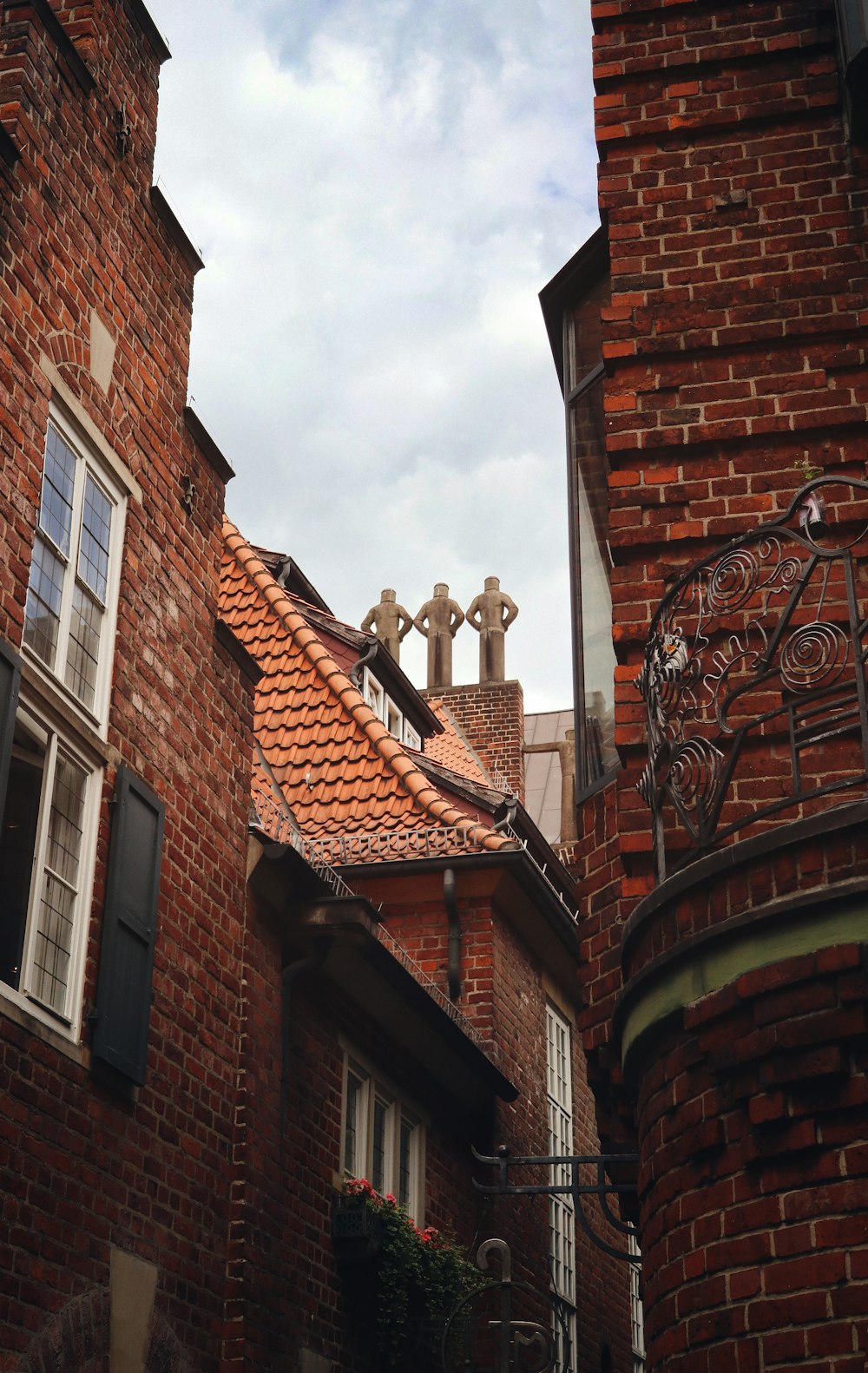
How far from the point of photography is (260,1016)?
1042 centimetres

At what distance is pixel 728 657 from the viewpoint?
6988mm

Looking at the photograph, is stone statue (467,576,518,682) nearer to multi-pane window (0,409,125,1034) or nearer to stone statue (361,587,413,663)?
stone statue (361,587,413,663)

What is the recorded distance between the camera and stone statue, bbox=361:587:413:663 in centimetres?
2881

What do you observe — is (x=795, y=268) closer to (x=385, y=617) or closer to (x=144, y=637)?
(x=144, y=637)

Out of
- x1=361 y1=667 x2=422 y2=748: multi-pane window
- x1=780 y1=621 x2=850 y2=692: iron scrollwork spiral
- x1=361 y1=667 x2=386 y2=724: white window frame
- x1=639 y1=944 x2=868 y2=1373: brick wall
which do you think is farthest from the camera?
x1=361 y1=667 x2=422 y2=748: multi-pane window

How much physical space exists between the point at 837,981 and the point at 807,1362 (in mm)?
1064

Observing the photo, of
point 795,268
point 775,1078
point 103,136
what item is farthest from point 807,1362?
point 103,136

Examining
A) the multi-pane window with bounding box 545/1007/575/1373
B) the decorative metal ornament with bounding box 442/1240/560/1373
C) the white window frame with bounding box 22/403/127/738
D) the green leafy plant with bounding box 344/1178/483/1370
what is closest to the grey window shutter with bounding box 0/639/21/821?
the white window frame with bounding box 22/403/127/738

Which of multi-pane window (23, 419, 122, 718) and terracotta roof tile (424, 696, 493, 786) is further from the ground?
terracotta roof tile (424, 696, 493, 786)

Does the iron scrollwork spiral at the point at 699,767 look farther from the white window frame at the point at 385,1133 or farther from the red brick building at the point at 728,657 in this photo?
the white window frame at the point at 385,1133

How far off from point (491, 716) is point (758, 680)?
61.3ft

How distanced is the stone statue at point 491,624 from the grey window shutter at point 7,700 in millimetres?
20820

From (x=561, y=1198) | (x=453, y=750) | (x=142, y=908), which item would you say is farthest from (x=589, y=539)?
(x=453, y=750)

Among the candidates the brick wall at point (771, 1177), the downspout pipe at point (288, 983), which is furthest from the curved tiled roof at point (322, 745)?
the brick wall at point (771, 1177)
